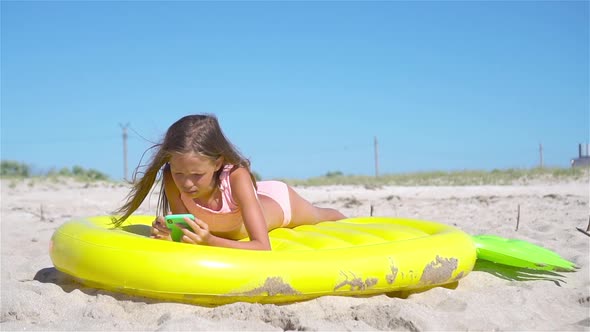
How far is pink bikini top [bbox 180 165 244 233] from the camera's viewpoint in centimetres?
354

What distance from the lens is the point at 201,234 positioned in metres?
3.11

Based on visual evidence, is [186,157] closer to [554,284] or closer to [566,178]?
[554,284]

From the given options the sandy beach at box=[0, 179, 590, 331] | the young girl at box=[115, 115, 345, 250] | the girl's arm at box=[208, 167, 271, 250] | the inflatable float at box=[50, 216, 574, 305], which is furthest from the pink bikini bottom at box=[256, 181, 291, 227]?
the sandy beach at box=[0, 179, 590, 331]

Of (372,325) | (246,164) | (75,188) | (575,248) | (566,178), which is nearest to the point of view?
(372,325)

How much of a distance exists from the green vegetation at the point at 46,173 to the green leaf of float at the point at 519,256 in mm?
9437

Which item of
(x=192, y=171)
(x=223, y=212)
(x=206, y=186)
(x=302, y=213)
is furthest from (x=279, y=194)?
(x=192, y=171)

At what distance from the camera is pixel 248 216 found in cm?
328

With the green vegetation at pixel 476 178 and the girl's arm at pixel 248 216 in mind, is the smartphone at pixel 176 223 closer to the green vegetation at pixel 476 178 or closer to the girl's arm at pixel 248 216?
the girl's arm at pixel 248 216

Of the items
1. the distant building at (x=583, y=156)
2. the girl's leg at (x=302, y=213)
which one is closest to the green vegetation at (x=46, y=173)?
the girl's leg at (x=302, y=213)

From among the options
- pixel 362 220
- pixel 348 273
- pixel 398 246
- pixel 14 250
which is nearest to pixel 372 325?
pixel 348 273

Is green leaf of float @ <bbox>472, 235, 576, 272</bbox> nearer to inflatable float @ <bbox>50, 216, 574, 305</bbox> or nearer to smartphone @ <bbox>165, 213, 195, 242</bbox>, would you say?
inflatable float @ <bbox>50, 216, 574, 305</bbox>

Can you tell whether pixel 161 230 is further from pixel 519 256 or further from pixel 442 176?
pixel 442 176

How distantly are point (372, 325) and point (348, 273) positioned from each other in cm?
39

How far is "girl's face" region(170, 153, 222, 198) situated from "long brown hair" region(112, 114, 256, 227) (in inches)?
1.2
